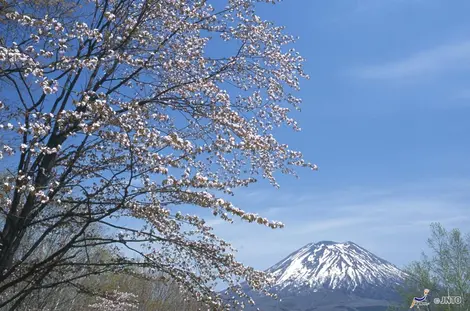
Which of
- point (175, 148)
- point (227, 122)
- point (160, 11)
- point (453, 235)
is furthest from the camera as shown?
point (453, 235)

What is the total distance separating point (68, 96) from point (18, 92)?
73 centimetres

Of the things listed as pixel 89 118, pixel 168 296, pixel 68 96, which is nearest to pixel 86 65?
pixel 89 118

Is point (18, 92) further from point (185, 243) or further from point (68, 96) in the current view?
point (185, 243)

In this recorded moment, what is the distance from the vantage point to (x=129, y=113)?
570cm

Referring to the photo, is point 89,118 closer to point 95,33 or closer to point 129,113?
point 129,113

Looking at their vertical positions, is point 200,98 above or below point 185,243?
above

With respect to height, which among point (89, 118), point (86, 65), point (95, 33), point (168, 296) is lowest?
point (168, 296)

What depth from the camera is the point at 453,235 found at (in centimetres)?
3206

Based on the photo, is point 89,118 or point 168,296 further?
point 168,296

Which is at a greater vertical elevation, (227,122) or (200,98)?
(200,98)

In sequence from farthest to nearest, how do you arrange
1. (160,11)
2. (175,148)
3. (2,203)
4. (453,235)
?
(453,235)
(160,11)
(2,203)
(175,148)

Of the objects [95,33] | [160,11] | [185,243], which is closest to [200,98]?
[160,11]

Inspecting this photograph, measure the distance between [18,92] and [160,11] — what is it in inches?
104

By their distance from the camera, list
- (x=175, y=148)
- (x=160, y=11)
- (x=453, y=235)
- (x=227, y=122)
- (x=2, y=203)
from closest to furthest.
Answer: (x=175, y=148) → (x=2, y=203) → (x=227, y=122) → (x=160, y=11) → (x=453, y=235)
